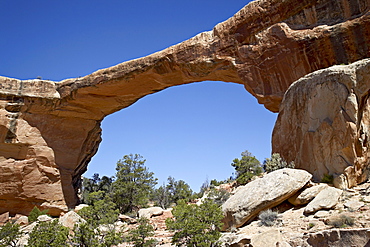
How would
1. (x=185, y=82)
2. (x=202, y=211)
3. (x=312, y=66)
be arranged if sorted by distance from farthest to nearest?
(x=185, y=82)
(x=312, y=66)
(x=202, y=211)

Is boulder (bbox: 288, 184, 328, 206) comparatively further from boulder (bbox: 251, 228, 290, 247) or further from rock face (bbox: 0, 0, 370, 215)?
boulder (bbox: 251, 228, 290, 247)

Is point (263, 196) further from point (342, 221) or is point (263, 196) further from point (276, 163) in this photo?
point (276, 163)

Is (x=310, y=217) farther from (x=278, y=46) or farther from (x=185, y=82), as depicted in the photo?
(x=185, y=82)

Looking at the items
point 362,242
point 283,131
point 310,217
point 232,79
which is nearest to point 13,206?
point 232,79

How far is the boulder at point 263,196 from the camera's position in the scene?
1008 cm

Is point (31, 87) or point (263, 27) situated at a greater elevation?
point (31, 87)

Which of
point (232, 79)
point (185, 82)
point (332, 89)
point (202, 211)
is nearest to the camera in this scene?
point (202, 211)

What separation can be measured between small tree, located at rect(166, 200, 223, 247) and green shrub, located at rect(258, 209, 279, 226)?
1.20 m

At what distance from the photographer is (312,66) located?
1609 centimetres

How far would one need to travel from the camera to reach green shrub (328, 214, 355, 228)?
756 centimetres

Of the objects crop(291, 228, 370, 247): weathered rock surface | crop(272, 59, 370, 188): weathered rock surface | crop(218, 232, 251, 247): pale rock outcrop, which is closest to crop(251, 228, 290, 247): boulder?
crop(218, 232, 251, 247): pale rock outcrop

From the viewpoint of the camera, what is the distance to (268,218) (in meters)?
9.40

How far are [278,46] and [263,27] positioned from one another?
128cm

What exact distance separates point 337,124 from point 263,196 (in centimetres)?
336
